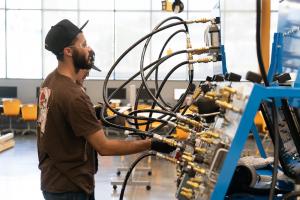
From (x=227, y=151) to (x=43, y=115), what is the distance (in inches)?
46.6

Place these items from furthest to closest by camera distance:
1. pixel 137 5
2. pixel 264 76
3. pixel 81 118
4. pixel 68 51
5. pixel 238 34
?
pixel 137 5 → pixel 238 34 → pixel 68 51 → pixel 81 118 → pixel 264 76

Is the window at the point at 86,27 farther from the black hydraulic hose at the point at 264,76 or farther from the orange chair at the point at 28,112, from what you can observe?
the black hydraulic hose at the point at 264,76

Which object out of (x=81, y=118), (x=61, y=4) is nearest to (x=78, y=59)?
(x=81, y=118)

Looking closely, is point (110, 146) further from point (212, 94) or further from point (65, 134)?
point (212, 94)

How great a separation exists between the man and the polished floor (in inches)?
108

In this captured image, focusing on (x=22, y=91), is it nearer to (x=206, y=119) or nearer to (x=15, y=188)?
(x=15, y=188)

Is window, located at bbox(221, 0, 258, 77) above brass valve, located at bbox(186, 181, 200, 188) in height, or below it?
above

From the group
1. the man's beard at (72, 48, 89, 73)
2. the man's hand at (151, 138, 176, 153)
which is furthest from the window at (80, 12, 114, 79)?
the man's hand at (151, 138, 176, 153)

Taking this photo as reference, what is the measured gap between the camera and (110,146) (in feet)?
6.06

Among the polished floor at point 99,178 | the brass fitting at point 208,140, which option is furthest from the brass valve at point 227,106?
the polished floor at point 99,178

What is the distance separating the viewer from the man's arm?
1.80 m

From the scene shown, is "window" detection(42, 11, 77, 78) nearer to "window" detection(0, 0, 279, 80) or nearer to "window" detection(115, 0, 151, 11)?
"window" detection(0, 0, 279, 80)

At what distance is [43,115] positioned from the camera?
195 cm

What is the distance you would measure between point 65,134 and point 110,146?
22 cm
